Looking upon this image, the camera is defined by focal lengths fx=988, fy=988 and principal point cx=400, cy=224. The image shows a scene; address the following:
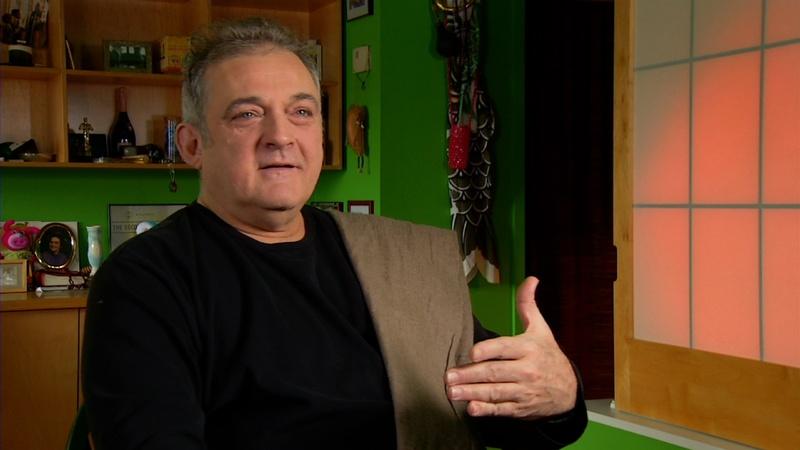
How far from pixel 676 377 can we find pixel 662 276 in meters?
0.32

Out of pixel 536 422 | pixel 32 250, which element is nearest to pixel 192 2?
pixel 32 250

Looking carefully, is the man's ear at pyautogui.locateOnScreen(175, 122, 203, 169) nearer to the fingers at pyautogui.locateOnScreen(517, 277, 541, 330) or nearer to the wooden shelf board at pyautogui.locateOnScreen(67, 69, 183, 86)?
the fingers at pyautogui.locateOnScreen(517, 277, 541, 330)

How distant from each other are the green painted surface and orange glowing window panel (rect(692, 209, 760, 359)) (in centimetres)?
33

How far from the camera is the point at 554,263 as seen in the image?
15.0 feet

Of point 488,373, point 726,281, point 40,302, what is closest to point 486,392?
point 488,373

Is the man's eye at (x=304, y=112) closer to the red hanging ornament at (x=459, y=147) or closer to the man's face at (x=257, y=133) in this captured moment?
the man's face at (x=257, y=133)

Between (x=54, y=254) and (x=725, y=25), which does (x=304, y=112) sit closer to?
(x=725, y=25)

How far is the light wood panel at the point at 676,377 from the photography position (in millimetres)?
2654

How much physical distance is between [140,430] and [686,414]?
6.98 ft

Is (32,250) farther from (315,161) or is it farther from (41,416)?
(315,161)

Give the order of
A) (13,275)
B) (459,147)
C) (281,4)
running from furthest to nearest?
1. (281,4)
2. (459,147)
3. (13,275)

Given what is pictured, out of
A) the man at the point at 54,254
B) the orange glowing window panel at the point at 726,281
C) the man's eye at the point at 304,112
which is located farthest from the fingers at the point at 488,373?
the man at the point at 54,254

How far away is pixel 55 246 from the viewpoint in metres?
4.33

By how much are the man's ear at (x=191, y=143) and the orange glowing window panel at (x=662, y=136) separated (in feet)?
6.17
